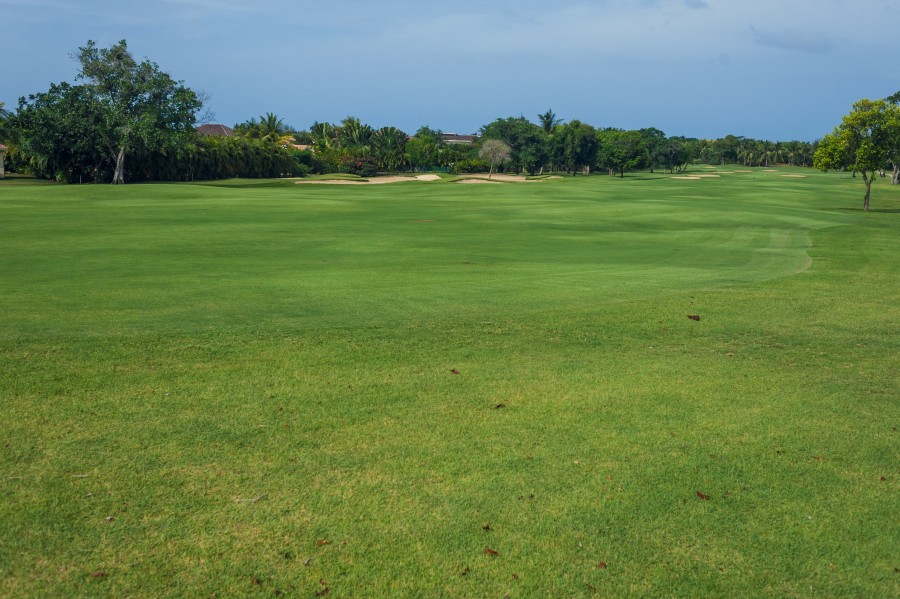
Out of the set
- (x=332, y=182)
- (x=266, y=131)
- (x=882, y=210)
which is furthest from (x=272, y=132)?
(x=882, y=210)

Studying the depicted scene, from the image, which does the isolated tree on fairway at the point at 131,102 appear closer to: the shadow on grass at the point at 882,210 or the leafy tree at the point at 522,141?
the shadow on grass at the point at 882,210

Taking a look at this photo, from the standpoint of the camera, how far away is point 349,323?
39.0 ft

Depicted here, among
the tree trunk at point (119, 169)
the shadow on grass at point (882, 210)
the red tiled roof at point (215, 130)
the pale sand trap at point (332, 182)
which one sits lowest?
the shadow on grass at point (882, 210)

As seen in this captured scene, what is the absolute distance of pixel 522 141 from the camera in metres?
133

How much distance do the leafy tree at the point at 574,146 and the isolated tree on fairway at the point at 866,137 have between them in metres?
84.6

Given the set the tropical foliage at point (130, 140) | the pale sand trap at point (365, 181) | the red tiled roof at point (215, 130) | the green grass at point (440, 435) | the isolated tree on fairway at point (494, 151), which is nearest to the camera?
the green grass at point (440, 435)

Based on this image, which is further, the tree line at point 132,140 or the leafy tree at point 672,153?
the leafy tree at point 672,153

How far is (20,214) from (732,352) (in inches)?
1187

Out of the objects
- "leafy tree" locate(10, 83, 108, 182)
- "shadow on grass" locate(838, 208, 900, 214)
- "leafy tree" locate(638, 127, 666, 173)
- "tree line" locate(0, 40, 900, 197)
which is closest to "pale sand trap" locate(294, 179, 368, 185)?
"tree line" locate(0, 40, 900, 197)

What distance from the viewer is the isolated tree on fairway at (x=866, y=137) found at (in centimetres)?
4534

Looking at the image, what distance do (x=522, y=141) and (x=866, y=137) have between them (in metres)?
88.9

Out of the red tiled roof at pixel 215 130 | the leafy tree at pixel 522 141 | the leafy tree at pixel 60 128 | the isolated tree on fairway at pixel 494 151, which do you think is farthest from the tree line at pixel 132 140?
the red tiled roof at pixel 215 130

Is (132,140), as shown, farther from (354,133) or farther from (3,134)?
(354,133)

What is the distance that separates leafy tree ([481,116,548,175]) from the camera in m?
131
